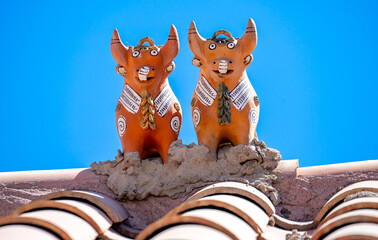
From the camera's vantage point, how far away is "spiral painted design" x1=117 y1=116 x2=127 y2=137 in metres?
6.93

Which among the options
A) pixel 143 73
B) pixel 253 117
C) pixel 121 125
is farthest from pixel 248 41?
pixel 121 125

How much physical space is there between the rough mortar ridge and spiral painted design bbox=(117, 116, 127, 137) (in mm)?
383

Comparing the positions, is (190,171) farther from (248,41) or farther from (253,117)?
(248,41)

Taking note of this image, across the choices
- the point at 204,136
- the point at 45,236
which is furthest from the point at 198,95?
the point at 45,236

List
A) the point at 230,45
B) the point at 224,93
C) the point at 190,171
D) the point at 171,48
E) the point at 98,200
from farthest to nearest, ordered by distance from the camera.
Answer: the point at 171,48 < the point at 230,45 < the point at 224,93 < the point at 190,171 < the point at 98,200

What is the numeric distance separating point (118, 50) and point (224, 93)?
1.32 m

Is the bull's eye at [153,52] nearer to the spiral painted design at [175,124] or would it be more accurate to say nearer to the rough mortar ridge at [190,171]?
the spiral painted design at [175,124]

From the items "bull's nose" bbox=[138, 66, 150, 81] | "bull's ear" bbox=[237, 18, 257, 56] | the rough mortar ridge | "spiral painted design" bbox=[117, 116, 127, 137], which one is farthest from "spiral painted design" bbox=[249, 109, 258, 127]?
"spiral painted design" bbox=[117, 116, 127, 137]

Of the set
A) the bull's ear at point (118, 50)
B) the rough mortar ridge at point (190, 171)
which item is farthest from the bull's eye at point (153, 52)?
the rough mortar ridge at point (190, 171)

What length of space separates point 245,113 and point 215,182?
830 mm

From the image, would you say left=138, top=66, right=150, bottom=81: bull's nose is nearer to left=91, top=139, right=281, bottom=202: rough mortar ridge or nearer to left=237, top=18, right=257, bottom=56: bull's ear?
left=91, top=139, right=281, bottom=202: rough mortar ridge

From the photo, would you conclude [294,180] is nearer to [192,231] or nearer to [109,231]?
[109,231]

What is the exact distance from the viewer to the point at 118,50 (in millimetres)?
7082

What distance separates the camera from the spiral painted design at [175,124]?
22.9ft
